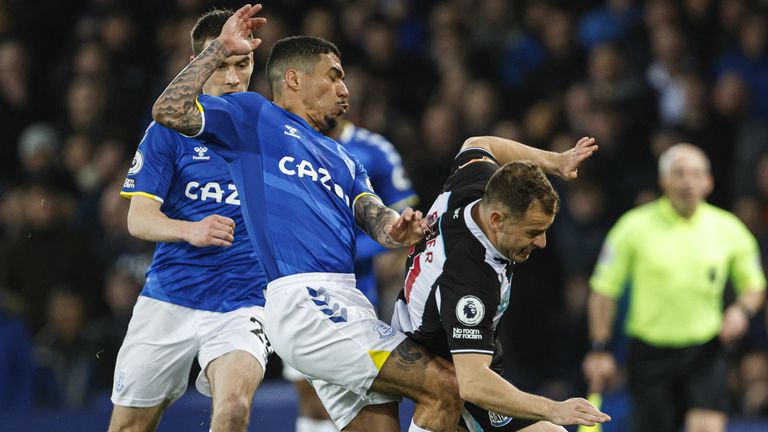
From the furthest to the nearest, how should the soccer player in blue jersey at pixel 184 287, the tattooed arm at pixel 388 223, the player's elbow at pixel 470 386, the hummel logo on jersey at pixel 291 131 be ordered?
the soccer player in blue jersey at pixel 184 287 → the hummel logo on jersey at pixel 291 131 → the tattooed arm at pixel 388 223 → the player's elbow at pixel 470 386

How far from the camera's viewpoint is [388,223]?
5.40 meters

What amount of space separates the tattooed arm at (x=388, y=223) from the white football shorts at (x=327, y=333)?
0.29 meters

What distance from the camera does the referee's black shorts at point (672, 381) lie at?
876 cm

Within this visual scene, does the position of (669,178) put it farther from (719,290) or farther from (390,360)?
(390,360)

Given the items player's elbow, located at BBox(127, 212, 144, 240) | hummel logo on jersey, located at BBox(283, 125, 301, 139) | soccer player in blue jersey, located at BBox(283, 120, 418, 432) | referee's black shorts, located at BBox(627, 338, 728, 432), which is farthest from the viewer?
referee's black shorts, located at BBox(627, 338, 728, 432)

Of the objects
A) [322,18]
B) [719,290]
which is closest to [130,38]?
[322,18]

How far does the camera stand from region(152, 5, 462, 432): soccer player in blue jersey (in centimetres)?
520

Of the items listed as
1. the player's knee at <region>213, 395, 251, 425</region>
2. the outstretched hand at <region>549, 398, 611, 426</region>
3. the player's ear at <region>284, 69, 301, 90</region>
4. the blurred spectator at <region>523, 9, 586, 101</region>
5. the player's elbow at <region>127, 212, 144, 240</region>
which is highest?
the blurred spectator at <region>523, 9, 586, 101</region>

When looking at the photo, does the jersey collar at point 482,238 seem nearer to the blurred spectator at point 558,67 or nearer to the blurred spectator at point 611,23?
the blurred spectator at point 558,67

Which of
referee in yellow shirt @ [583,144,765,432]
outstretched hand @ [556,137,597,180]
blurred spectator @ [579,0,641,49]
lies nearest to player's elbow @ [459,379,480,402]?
outstretched hand @ [556,137,597,180]

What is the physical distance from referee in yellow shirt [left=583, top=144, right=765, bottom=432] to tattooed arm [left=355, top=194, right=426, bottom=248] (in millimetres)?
3673

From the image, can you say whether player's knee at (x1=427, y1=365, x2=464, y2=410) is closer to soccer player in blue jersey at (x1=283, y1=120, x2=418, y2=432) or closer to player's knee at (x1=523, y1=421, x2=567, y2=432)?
player's knee at (x1=523, y1=421, x2=567, y2=432)

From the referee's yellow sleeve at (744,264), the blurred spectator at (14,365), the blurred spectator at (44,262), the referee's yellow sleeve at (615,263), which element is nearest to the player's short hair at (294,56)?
the referee's yellow sleeve at (615,263)

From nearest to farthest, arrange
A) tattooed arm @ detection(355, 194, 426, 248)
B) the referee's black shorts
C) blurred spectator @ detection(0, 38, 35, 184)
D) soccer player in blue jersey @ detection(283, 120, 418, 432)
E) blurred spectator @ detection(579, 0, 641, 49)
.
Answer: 1. tattooed arm @ detection(355, 194, 426, 248)
2. soccer player in blue jersey @ detection(283, 120, 418, 432)
3. the referee's black shorts
4. blurred spectator @ detection(579, 0, 641, 49)
5. blurred spectator @ detection(0, 38, 35, 184)
